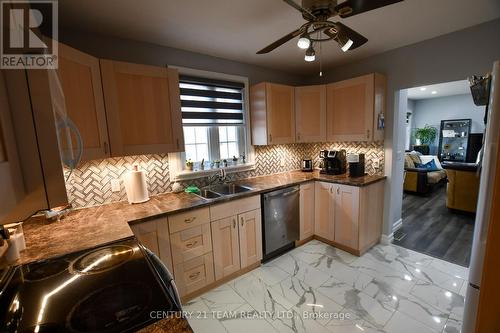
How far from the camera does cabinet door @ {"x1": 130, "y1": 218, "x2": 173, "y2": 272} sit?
1725 mm

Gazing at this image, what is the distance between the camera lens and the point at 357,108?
2.77 metres

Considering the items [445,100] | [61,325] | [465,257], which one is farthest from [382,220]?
[445,100]

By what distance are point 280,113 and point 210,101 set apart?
97cm

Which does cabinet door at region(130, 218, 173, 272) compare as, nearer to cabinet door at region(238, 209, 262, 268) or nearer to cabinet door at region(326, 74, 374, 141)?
cabinet door at region(238, 209, 262, 268)

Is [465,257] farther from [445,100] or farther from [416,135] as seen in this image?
[445,100]

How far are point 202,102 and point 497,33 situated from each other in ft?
9.55

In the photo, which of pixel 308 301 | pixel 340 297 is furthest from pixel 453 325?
pixel 308 301

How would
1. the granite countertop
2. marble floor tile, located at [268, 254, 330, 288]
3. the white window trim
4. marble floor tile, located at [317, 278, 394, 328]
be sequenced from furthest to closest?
the white window trim, marble floor tile, located at [268, 254, 330, 288], marble floor tile, located at [317, 278, 394, 328], the granite countertop

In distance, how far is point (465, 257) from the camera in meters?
2.55

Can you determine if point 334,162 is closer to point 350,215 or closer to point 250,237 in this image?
point 350,215

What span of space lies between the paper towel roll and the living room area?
260cm

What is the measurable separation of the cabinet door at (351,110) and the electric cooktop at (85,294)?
2698 millimetres

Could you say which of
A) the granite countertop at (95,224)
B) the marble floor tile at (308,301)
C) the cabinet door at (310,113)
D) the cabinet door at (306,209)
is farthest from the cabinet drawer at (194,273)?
the cabinet door at (310,113)

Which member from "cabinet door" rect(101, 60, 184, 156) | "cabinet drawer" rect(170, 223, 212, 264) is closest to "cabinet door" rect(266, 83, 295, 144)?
"cabinet door" rect(101, 60, 184, 156)
